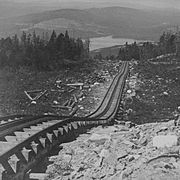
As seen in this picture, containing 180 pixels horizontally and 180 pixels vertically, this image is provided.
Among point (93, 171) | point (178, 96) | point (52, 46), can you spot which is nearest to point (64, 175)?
point (93, 171)

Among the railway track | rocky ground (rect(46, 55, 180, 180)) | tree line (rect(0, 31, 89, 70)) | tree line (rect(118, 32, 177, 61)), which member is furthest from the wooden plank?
tree line (rect(118, 32, 177, 61))

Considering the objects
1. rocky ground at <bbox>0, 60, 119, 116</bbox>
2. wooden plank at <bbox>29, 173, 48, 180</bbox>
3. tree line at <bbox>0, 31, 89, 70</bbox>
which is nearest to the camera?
wooden plank at <bbox>29, 173, 48, 180</bbox>

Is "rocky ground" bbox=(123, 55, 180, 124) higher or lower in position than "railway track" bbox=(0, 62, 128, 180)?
lower

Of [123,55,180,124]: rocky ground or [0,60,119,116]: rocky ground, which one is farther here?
[0,60,119,116]: rocky ground

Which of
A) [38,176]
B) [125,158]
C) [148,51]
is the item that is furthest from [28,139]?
[148,51]

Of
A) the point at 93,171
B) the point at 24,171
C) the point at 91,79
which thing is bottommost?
the point at 91,79

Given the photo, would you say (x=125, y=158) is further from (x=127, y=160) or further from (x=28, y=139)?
(x=28, y=139)

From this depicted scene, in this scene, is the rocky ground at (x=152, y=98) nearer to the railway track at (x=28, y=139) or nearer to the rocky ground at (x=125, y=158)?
the railway track at (x=28, y=139)

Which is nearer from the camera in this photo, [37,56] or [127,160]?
[127,160]

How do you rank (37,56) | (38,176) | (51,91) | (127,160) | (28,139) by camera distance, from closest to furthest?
(127,160)
(38,176)
(28,139)
(51,91)
(37,56)

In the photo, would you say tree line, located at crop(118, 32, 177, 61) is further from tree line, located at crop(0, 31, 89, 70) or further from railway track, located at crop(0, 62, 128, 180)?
railway track, located at crop(0, 62, 128, 180)

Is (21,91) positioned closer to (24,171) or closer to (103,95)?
(103,95)
